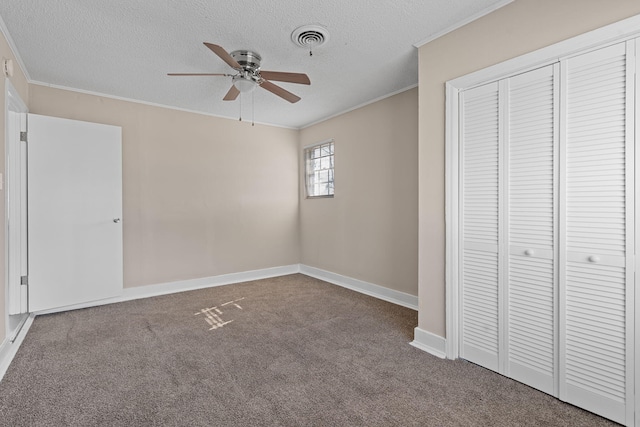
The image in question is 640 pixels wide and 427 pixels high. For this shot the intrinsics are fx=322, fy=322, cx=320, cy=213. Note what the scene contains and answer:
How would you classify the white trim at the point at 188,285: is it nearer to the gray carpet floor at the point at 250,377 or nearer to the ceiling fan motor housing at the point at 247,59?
the gray carpet floor at the point at 250,377

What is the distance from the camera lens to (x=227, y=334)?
2875 millimetres

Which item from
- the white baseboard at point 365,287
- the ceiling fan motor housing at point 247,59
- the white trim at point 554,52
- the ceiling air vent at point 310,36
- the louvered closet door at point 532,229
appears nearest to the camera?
the white trim at point 554,52

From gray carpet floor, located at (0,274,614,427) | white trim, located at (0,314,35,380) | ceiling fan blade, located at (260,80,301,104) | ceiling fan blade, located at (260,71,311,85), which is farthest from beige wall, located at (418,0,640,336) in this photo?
white trim, located at (0,314,35,380)

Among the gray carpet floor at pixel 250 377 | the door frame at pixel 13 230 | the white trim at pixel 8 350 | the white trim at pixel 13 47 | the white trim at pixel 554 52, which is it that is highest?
the white trim at pixel 13 47

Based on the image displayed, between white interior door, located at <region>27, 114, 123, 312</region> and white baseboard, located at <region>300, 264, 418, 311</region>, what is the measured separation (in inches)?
104

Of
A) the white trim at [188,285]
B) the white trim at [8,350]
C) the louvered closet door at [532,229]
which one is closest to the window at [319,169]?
the white trim at [188,285]

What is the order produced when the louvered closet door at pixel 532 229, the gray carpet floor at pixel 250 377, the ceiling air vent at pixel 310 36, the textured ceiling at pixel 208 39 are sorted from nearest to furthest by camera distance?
the gray carpet floor at pixel 250 377 → the louvered closet door at pixel 532 229 → the textured ceiling at pixel 208 39 → the ceiling air vent at pixel 310 36

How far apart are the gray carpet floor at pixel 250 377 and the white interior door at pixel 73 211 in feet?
1.14

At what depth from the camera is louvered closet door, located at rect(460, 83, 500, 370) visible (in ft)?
7.22

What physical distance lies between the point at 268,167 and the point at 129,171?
1936 mm

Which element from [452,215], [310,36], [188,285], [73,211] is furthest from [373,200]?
[73,211]

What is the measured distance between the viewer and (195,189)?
446 cm

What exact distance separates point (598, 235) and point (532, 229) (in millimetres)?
325

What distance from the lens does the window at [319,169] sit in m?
4.91
